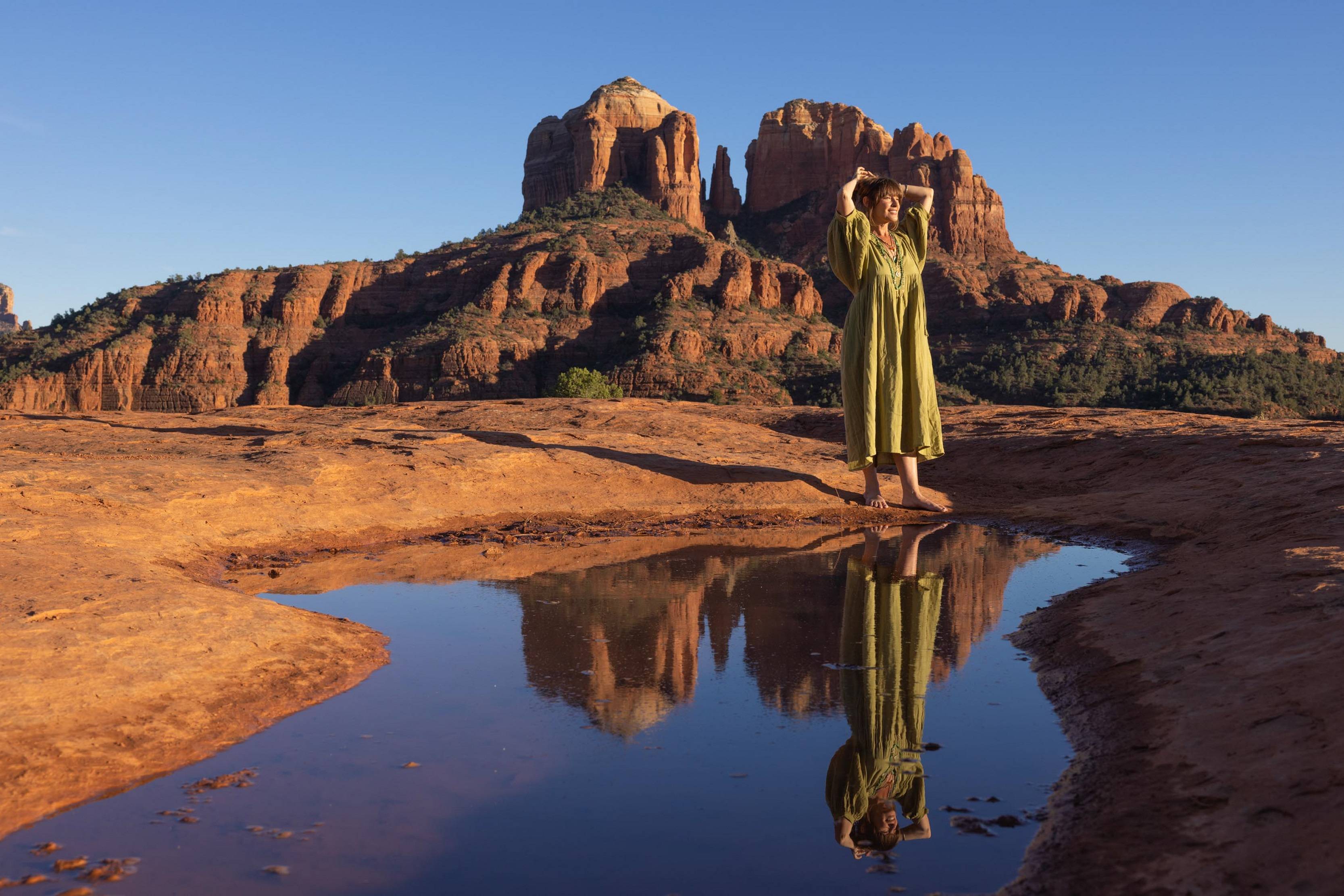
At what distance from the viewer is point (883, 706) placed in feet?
14.9

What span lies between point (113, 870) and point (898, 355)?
8.76 m

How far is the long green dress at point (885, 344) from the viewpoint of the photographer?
33.2ft

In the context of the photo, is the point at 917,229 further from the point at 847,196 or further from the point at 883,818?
the point at 883,818

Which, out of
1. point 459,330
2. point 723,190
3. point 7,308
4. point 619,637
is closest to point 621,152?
point 723,190

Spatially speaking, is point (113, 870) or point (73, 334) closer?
point (113, 870)

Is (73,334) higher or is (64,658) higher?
(73,334)

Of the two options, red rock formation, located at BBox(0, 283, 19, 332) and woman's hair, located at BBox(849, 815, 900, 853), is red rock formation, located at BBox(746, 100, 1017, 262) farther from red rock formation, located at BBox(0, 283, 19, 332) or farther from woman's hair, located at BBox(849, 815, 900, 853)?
red rock formation, located at BBox(0, 283, 19, 332)

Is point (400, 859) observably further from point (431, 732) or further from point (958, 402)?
point (958, 402)

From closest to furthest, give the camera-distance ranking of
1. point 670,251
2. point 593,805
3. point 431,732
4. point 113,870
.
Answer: point 113,870, point 593,805, point 431,732, point 670,251

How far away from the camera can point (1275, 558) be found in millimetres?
5887

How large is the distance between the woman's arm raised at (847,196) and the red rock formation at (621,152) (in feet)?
272

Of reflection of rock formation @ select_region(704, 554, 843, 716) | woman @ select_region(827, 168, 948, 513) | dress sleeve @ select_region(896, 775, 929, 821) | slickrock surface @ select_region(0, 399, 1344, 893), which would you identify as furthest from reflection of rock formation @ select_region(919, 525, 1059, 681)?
dress sleeve @ select_region(896, 775, 929, 821)

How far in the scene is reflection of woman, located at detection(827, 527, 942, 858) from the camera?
3.37 m

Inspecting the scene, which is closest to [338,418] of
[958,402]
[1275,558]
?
[1275,558]
